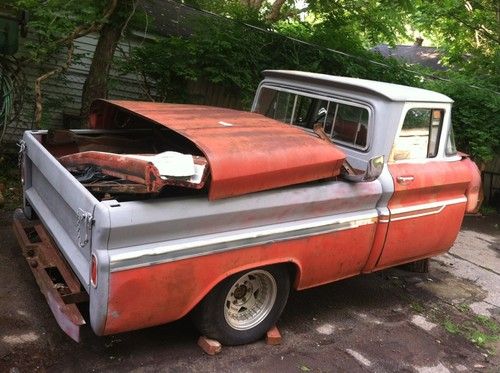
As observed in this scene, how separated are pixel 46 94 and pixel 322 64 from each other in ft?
14.0

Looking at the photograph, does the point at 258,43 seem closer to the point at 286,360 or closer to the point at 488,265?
the point at 488,265

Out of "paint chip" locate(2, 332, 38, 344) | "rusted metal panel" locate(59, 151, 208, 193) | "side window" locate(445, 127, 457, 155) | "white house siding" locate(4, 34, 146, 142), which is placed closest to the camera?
"rusted metal panel" locate(59, 151, 208, 193)

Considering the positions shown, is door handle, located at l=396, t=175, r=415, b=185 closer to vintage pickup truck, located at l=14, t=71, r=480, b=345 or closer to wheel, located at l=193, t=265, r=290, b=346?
vintage pickup truck, located at l=14, t=71, r=480, b=345

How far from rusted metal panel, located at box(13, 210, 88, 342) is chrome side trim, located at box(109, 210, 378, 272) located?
1.57 ft

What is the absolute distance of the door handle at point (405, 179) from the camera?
13.4 ft

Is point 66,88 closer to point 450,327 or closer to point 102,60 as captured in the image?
point 102,60

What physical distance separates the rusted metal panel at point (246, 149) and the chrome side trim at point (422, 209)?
0.75m

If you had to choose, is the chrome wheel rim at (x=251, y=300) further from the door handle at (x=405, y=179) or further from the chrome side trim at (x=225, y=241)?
the door handle at (x=405, y=179)

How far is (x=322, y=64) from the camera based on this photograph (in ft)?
26.7

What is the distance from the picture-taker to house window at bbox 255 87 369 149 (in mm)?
4250

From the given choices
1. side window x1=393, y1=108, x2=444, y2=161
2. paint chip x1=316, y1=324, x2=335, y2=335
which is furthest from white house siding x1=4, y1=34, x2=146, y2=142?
paint chip x1=316, y1=324, x2=335, y2=335

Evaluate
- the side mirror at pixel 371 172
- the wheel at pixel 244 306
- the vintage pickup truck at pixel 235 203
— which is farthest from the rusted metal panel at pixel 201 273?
the side mirror at pixel 371 172

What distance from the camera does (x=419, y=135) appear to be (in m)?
4.36

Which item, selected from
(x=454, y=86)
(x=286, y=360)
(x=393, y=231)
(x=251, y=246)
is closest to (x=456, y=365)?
(x=393, y=231)
